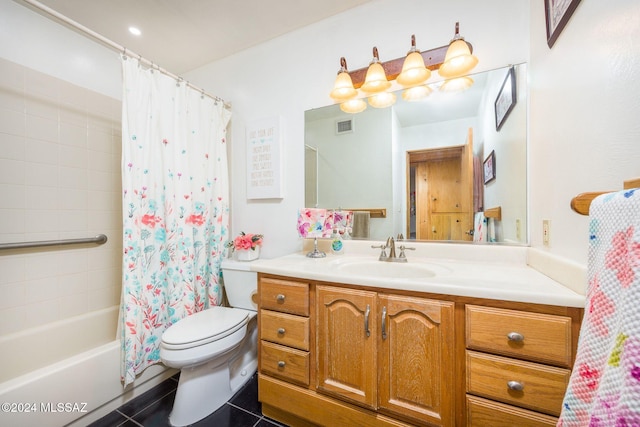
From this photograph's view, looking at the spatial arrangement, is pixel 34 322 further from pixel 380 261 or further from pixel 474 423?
pixel 474 423

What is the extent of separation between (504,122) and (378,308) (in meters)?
1.17

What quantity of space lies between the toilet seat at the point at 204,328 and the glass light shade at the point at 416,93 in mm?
1667

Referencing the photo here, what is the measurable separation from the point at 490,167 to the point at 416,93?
1.95ft

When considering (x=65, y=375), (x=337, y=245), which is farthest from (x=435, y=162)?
(x=65, y=375)

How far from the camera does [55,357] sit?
5.00 ft

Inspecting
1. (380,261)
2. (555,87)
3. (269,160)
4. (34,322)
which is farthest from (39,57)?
(555,87)

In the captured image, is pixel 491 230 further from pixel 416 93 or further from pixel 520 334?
pixel 416 93

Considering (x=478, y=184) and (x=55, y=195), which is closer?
(x=478, y=184)

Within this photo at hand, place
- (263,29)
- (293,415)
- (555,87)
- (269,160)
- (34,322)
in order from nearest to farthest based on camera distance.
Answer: (555,87) < (293,415) < (34,322) < (263,29) < (269,160)

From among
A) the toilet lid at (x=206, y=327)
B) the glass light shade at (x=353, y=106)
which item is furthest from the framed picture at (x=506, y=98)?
the toilet lid at (x=206, y=327)

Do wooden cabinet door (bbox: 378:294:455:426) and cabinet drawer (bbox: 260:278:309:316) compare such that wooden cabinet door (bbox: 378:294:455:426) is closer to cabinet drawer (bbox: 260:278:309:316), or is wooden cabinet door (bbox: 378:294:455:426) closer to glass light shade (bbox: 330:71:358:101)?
cabinet drawer (bbox: 260:278:309:316)

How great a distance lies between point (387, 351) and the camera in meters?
0.97

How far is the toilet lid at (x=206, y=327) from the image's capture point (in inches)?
47.8

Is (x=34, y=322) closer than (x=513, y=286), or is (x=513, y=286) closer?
(x=513, y=286)
